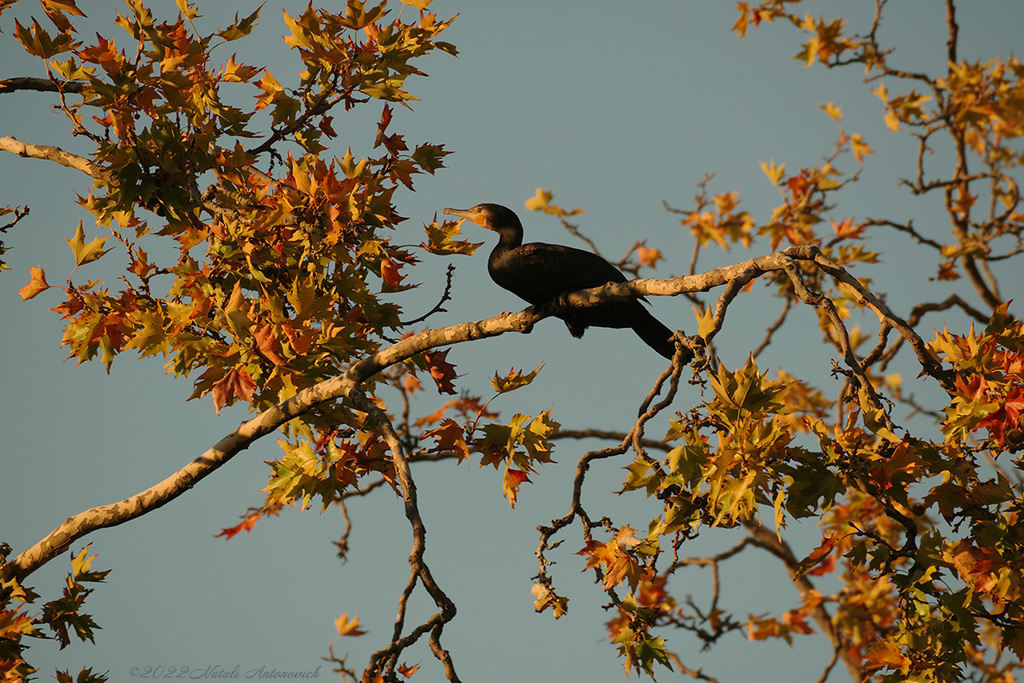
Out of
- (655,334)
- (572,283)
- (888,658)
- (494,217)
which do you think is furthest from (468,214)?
(888,658)

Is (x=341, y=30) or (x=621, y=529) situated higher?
(x=341, y=30)

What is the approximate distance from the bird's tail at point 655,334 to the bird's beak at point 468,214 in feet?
4.48

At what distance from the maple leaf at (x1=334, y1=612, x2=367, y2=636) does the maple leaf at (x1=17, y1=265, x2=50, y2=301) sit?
3463 millimetres

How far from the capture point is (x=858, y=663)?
7871 mm

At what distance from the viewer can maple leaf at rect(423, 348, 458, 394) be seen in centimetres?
373

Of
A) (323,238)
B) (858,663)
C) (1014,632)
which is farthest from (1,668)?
(858,663)

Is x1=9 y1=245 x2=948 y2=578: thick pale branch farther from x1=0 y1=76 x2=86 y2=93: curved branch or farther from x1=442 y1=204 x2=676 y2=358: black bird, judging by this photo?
x1=0 y1=76 x2=86 y2=93: curved branch

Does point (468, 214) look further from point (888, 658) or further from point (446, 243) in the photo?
point (888, 658)

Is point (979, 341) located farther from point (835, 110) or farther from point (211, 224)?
point (835, 110)

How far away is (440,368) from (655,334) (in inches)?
48.7

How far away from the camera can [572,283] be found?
4.21m

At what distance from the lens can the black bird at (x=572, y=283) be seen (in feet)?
13.8

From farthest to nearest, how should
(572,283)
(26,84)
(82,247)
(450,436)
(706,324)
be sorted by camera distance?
(572,283)
(26,84)
(82,247)
(450,436)
(706,324)

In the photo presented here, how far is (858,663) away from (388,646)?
7.09m
